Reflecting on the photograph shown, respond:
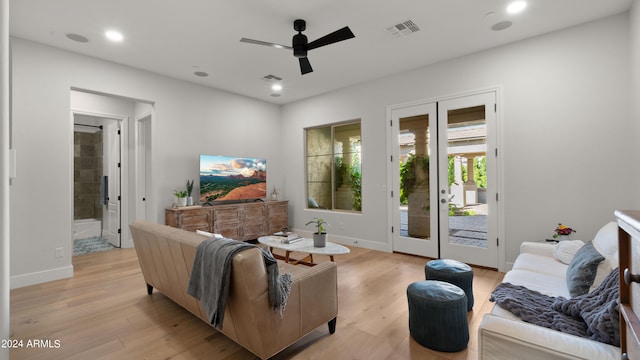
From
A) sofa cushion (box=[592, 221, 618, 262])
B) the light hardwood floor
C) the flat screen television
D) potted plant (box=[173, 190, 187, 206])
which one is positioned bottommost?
the light hardwood floor

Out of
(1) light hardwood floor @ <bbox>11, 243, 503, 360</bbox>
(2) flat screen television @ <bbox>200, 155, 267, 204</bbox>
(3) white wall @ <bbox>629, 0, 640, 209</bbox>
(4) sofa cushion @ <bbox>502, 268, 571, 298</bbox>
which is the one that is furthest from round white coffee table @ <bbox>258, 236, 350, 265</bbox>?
(3) white wall @ <bbox>629, 0, 640, 209</bbox>

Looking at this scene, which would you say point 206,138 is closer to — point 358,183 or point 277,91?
point 277,91

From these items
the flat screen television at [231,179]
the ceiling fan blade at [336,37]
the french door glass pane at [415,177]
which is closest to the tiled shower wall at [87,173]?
the flat screen television at [231,179]

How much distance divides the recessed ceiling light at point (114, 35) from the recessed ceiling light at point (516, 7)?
171 inches

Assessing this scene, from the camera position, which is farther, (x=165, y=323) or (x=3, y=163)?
(x=165, y=323)

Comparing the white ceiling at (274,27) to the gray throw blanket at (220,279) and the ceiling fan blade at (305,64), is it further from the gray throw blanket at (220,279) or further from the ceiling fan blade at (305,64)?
the gray throw blanket at (220,279)

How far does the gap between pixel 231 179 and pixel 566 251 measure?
4.90 m

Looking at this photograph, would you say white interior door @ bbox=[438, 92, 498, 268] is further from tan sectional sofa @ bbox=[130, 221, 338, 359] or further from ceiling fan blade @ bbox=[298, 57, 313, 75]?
tan sectional sofa @ bbox=[130, 221, 338, 359]

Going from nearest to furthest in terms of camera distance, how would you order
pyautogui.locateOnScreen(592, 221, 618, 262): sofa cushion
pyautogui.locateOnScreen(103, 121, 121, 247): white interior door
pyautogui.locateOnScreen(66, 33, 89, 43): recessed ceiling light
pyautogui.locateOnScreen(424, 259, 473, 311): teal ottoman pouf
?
pyautogui.locateOnScreen(592, 221, 618, 262): sofa cushion, pyautogui.locateOnScreen(424, 259, 473, 311): teal ottoman pouf, pyautogui.locateOnScreen(66, 33, 89, 43): recessed ceiling light, pyautogui.locateOnScreen(103, 121, 121, 247): white interior door

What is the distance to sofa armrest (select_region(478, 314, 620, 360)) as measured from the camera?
3.90ft

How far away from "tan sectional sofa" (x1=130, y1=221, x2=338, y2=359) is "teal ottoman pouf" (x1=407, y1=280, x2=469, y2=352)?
0.67m

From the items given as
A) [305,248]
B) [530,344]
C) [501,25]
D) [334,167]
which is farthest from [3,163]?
[334,167]

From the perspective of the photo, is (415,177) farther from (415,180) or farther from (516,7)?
(516,7)

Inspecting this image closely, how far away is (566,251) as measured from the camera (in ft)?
9.11
